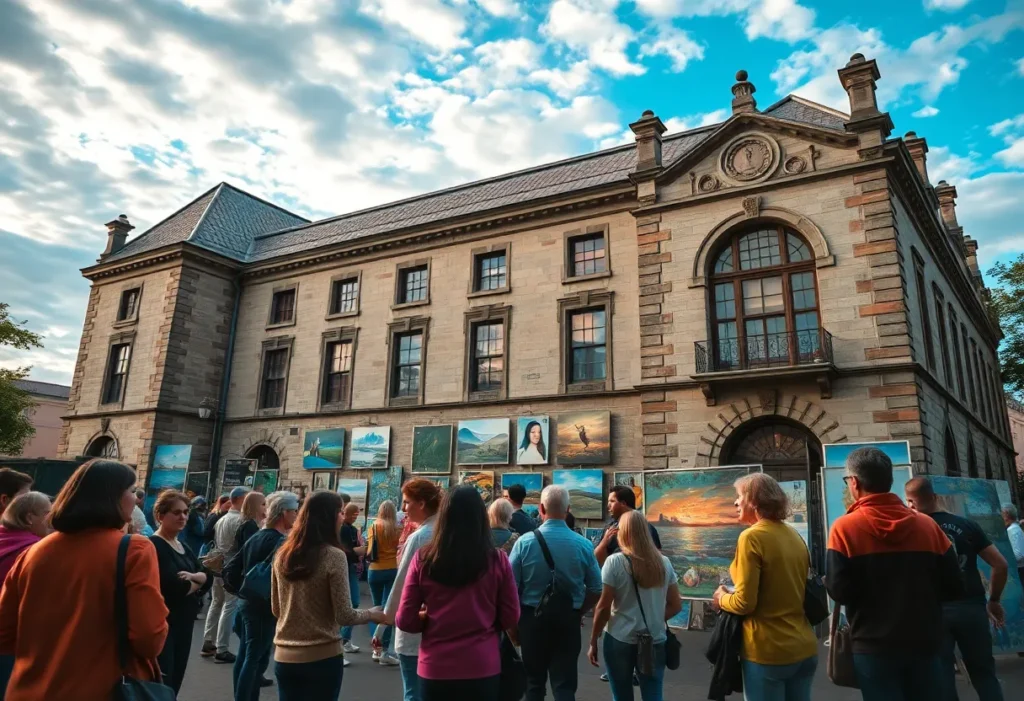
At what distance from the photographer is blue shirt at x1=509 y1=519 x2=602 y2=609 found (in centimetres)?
541

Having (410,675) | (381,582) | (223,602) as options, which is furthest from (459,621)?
(223,602)

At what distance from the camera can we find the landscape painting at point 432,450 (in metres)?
20.4

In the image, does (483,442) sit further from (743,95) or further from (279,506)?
(279,506)

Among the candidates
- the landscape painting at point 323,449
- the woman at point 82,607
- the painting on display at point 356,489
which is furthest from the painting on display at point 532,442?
the woman at point 82,607

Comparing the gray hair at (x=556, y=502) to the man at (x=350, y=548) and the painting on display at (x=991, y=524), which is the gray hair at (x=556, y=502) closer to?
the man at (x=350, y=548)

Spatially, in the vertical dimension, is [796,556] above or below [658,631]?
above

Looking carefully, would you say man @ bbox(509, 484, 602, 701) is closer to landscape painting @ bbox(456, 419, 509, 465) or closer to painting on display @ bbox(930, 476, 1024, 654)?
painting on display @ bbox(930, 476, 1024, 654)

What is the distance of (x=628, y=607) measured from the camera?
206 inches

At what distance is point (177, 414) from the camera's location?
2456 cm

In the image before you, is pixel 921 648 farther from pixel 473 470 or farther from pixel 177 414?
pixel 177 414

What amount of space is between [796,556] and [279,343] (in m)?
23.8

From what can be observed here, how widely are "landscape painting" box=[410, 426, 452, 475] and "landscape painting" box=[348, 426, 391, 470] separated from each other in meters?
1.22

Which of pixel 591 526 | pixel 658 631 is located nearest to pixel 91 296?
pixel 591 526

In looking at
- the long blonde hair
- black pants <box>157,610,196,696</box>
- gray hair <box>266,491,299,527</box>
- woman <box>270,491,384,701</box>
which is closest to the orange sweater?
woman <box>270,491,384,701</box>
